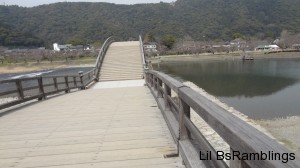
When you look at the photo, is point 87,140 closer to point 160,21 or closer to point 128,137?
point 128,137

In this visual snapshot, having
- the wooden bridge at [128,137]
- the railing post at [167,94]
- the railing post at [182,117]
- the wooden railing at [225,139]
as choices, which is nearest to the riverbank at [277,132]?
the wooden bridge at [128,137]

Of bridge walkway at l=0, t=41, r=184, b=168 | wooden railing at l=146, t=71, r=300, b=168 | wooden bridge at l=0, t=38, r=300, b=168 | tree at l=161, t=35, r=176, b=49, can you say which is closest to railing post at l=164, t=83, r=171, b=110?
wooden bridge at l=0, t=38, r=300, b=168

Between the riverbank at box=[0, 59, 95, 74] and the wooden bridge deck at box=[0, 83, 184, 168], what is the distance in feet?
245

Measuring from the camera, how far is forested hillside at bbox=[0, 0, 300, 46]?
140m

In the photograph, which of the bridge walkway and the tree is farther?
the tree

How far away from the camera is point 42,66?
279 feet

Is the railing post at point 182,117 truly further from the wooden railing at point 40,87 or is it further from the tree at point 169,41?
the tree at point 169,41

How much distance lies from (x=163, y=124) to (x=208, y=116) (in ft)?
10.2

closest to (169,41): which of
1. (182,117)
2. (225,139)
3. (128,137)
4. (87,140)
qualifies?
(128,137)

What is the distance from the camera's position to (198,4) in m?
161

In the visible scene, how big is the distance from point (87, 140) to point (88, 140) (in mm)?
16

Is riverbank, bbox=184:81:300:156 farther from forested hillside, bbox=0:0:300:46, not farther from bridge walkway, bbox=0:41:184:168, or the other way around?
forested hillside, bbox=0:0:300:46

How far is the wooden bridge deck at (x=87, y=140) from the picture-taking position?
3.69m

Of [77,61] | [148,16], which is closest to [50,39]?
[148,16]
